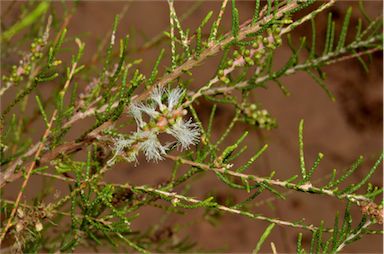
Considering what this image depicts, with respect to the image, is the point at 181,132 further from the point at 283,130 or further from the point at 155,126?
the point at 283,130

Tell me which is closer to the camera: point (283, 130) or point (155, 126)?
point (155, 126)

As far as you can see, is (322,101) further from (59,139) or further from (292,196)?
(59,139)

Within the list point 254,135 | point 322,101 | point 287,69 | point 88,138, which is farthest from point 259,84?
point 322,101

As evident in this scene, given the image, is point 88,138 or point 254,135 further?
point 254,135

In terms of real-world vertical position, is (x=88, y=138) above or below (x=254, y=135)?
above

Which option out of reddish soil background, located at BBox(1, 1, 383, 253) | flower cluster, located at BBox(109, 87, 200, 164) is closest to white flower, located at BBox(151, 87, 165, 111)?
flower cluster, located at BBox(109, 87, 200, 164)

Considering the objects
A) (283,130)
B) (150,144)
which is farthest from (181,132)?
(283,130)

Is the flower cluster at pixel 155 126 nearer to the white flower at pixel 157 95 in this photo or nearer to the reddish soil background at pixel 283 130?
the white flower at pixel 157 95

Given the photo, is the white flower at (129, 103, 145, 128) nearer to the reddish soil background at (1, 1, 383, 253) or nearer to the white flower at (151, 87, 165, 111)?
the white flower at (151, 87, 165, 111)
